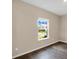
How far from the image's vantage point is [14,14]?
310cm

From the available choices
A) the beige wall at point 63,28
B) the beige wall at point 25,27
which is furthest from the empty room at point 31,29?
the beige wall at point 63,28

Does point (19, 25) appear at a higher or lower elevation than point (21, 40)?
higher

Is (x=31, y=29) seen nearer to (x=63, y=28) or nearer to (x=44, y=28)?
(x=44, y=28)

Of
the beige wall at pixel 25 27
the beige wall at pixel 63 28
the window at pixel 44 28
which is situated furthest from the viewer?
the beige wall at pixel 63 28

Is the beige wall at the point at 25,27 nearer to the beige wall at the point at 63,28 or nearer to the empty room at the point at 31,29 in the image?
the empty room at the point at 31,29

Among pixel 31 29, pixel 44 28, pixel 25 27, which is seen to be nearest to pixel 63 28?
pixel 44 28

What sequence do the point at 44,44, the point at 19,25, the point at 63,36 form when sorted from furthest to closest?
the point at 63,36, the point at 44,44, the point at 19,25

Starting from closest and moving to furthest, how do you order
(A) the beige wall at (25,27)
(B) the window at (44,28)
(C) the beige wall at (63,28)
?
1. (A) the beige wall at (25,27)
2. (B) the window at (44,28)
3. (C) the beige wall at (63,28)

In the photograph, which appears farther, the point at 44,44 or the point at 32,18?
the point at 44,44

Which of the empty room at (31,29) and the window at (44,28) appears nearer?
the empty room at (31,29)
